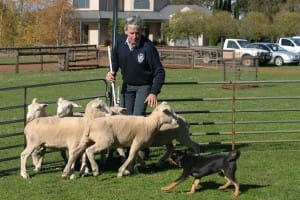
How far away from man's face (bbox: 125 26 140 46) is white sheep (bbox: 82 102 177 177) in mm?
976

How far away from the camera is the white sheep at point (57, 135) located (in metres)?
8.87

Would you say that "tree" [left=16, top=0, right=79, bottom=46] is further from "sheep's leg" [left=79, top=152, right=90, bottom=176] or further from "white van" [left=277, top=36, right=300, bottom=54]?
"sheep's leg" [left=79, top=152, right=90, bottom=176]

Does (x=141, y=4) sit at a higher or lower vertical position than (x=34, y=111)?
higher

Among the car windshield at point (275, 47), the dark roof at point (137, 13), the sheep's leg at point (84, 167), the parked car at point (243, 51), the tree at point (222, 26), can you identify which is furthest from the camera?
the dark roof at point (137, 13)

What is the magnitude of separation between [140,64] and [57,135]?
155 cm

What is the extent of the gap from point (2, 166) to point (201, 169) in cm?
366

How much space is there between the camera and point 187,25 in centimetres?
6406

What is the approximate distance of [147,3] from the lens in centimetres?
7569

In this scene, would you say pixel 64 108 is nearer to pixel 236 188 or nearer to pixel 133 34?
pixel 133 34

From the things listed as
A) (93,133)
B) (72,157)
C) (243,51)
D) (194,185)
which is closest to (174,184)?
(194,185)

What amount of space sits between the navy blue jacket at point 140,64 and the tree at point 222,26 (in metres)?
53.6

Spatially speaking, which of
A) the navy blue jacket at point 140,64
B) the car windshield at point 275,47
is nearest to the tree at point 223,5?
the car windshield at point 275,47

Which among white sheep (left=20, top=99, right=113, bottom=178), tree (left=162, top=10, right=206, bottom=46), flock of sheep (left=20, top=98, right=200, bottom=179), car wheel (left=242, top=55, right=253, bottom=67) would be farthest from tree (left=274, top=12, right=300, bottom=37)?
white sheep (left=20, top=99, right=113, bottom=178)

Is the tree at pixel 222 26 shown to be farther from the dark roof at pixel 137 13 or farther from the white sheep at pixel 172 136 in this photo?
the white sheep at pixel 172 136
